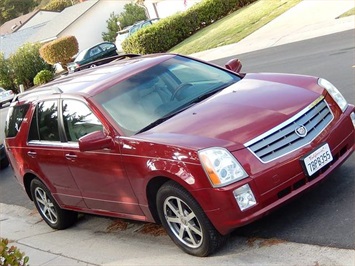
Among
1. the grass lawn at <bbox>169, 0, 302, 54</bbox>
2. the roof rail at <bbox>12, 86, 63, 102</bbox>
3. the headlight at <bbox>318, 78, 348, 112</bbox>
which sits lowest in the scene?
the grass lawn at <bbox>169, 0, 302, 54</bbox>

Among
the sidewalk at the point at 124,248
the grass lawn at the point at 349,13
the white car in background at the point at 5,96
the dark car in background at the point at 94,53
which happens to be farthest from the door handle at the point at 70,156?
the white car in background at the point at 5,96

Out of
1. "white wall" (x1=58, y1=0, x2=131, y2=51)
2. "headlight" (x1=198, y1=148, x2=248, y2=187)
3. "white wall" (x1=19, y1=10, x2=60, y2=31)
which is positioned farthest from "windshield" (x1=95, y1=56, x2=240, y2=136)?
"white wall" (x1=19, y1=10, x2=60, y2=31)

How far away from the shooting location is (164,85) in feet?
19.6

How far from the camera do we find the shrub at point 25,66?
152 ft

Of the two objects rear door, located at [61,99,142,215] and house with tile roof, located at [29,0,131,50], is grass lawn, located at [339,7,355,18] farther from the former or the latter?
house with tile roof, located at [29,0,131,50]

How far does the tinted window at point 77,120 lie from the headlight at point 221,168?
1.50 metres

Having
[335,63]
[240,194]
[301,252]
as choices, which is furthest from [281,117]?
[335,63]

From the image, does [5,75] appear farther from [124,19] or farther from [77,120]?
[77,120]

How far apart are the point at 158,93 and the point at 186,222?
5.03ft

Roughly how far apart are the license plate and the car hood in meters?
0.38

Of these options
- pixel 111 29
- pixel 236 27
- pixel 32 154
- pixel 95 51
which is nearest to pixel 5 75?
pixel 95 51

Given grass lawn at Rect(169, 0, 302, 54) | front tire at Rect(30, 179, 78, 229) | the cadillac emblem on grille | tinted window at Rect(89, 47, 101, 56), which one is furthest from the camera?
tinted window at Rect(89, 47, 101, 56)

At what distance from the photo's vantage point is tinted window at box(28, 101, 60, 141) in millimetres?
6512

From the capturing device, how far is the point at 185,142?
4734 mm
